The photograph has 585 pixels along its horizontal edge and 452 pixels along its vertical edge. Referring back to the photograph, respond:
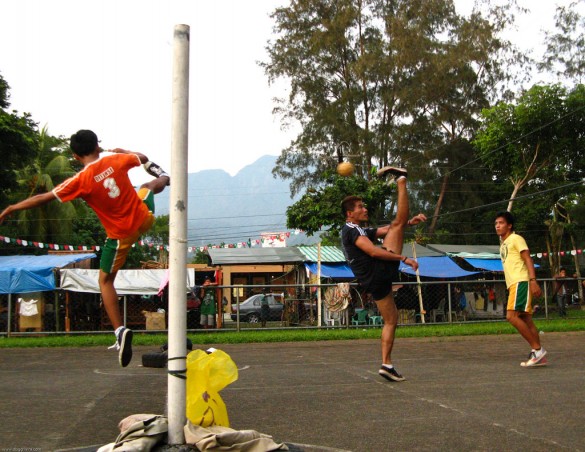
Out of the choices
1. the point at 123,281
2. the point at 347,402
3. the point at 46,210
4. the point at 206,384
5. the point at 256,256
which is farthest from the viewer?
the point at 46,210

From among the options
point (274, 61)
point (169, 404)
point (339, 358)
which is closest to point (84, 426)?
point (169, 404)

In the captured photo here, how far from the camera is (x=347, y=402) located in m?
5.22

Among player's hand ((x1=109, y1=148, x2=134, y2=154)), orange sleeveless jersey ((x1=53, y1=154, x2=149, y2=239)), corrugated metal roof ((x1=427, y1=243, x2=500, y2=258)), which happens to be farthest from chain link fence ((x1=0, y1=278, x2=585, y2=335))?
corrugated metal roof ((x1=427, y1=243, x2=500, y2=258))

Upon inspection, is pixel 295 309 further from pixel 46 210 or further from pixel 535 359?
pixel 46 210

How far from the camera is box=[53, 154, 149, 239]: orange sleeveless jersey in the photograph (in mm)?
4371

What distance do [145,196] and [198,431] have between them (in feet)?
6.08

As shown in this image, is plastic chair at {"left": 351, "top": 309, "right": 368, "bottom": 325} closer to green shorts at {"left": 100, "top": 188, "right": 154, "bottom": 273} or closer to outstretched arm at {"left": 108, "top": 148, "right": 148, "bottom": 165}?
green shorts at {"left": 100, "top": 188, "right": 154, "bottom": 273}

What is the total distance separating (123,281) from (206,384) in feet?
48.1

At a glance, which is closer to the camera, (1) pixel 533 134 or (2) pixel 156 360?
(2) pixel 156 360

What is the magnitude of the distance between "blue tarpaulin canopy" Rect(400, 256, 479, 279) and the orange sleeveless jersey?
65.0 feet

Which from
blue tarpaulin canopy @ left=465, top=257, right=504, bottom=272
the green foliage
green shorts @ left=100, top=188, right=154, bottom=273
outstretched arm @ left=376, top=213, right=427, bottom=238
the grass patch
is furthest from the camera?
blue tarpaulin canopy @ left=465, top=257, right=504, bottom=272

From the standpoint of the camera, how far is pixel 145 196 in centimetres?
472

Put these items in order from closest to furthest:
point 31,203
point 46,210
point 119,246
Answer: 1. point 31,203
2. point 119,246
3. point 46,210

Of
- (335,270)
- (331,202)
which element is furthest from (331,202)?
(335,270)
